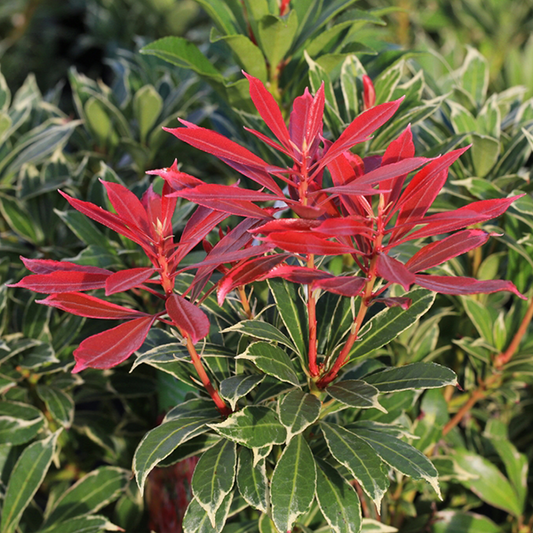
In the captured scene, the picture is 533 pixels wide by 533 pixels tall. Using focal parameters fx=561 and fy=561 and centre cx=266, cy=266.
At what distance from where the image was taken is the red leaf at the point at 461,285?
26.2 inches

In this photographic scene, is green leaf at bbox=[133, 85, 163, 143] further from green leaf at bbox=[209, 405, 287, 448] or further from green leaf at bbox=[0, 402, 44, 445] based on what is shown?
green leaf at bbox=[209, 405, 287, 448]

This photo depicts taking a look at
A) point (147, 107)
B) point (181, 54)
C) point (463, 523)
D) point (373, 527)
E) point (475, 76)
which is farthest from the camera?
point (147, 107)

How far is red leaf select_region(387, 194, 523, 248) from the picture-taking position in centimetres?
65

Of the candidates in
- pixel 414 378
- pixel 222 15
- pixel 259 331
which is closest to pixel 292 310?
pixel 259 331

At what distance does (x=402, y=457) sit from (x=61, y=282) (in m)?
0.51

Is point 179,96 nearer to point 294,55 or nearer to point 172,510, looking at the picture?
point 294,55

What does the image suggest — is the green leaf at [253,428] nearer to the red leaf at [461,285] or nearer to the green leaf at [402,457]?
the green leaf at [402,457]

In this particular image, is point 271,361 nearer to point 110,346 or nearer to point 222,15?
point 110,346

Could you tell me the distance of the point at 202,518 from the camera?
0.80m

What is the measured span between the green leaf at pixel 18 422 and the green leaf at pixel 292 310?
59cm

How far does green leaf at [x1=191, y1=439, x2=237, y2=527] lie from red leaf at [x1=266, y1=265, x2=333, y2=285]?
0.30 m

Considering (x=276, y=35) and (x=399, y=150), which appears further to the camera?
(x=276, y=35)

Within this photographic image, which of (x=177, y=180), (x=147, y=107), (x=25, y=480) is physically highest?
(x=177, y=180)

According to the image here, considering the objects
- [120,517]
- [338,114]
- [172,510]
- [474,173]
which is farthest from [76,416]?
[474,173]
